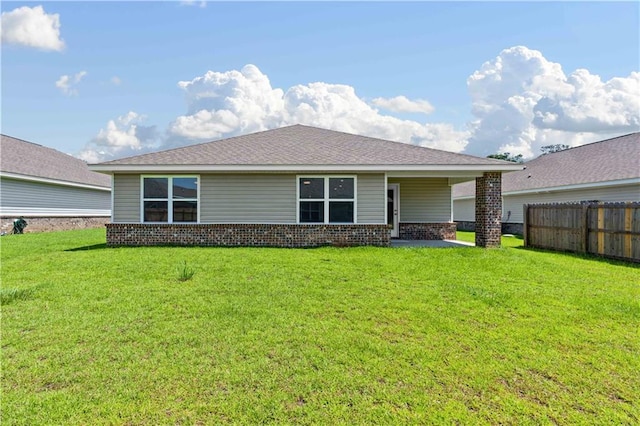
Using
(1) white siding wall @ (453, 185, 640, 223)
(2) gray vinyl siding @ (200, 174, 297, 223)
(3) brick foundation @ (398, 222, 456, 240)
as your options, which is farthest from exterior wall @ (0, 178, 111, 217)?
(1) white siding wall @ (453, 185, 640, 223)

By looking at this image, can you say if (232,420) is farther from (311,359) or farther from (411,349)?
(411,349)

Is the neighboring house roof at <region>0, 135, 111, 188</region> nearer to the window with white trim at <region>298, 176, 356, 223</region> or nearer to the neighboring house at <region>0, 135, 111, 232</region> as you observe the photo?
the neighboring house at <region>0, 135, 111, 232</region>

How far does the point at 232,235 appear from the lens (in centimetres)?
1221

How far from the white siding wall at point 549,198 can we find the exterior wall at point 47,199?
24582 millimetres

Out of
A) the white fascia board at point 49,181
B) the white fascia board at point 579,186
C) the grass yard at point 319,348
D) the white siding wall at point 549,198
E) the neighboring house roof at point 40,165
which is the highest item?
the neighboring house roof at point 40,165

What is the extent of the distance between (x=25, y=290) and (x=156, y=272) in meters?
2.16

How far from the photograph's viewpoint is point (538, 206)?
12930 mm

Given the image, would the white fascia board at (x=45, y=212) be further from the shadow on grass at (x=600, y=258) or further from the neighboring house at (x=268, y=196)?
the shadow on grass at (x=600, y=258)

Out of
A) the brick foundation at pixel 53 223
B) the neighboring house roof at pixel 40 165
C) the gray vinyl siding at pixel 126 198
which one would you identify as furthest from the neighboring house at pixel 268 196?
the neighboring house roof at pixel 40 165

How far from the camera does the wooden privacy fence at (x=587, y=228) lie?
9.45 meters

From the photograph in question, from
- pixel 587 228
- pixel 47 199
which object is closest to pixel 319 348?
pixel 587 228

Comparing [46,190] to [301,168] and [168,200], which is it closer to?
[168,200]

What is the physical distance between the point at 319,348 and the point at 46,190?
22.4 metres

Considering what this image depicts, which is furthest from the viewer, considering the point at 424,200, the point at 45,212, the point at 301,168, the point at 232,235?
the point at 45,212
